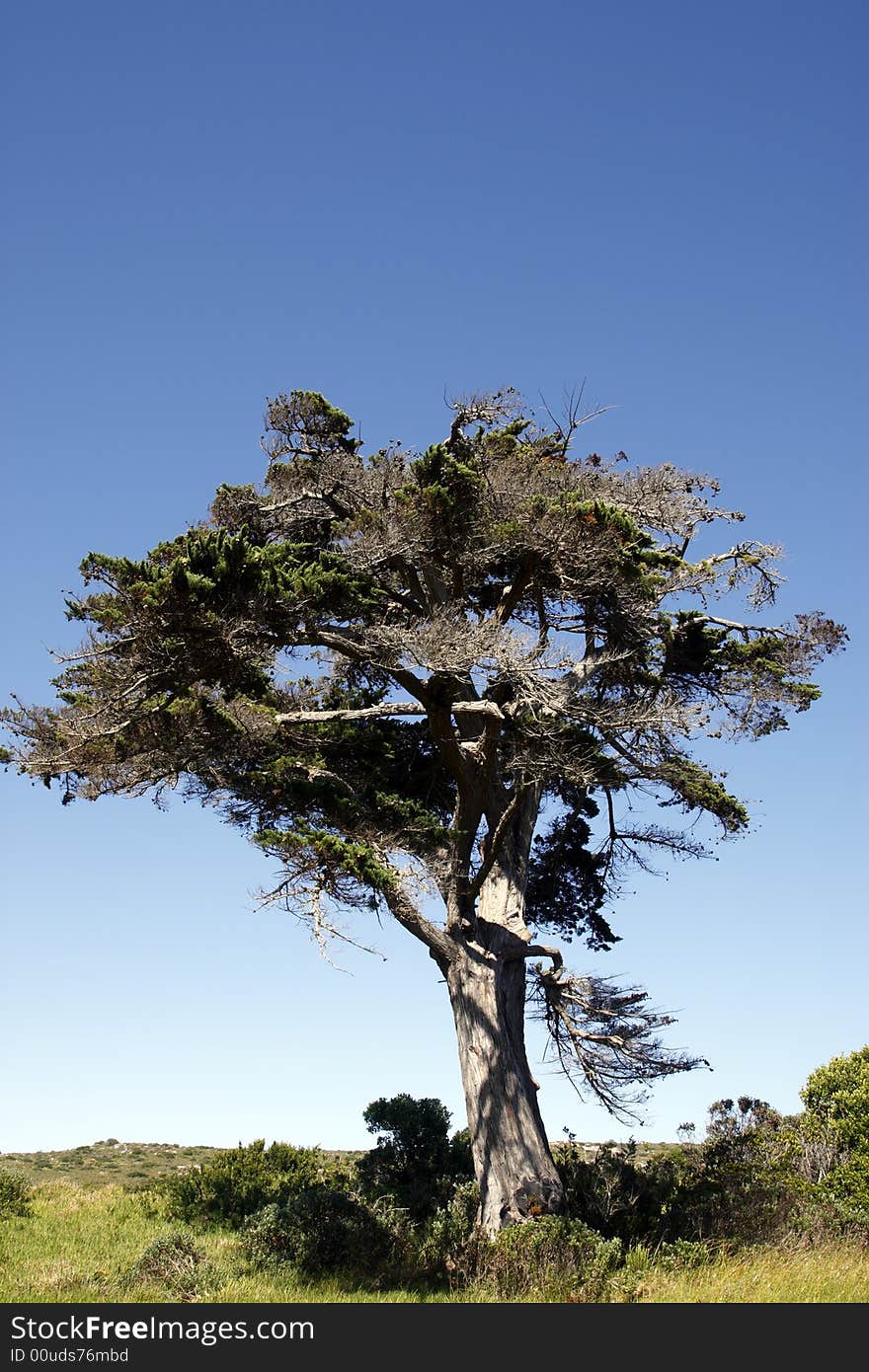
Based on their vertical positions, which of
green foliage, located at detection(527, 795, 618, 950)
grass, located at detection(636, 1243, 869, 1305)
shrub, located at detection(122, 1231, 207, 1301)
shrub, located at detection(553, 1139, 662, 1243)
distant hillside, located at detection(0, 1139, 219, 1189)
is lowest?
grass, located at detection(636, 1243, 869, 1305)

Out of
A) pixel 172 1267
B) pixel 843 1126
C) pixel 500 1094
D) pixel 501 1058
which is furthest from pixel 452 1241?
pixel 843 1126

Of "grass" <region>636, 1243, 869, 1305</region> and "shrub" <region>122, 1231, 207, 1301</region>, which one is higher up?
"shrub" <region>122, 1231, 207, 1301</region>

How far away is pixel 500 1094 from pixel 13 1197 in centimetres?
921

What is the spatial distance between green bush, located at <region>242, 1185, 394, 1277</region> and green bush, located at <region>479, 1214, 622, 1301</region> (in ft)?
7.01

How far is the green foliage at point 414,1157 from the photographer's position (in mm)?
16922

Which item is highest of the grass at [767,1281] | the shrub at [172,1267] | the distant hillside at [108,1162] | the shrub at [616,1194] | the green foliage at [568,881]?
the green foliage at [568,881]

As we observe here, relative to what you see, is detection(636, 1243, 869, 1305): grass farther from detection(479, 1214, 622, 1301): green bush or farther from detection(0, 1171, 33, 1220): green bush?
detection(0, 1171, 33, 1220): green bush

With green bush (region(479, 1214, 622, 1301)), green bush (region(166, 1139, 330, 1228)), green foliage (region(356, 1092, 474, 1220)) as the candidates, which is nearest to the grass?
green bush (region(479, 1214, 622, 1301))

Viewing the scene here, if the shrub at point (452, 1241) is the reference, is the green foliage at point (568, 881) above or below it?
above

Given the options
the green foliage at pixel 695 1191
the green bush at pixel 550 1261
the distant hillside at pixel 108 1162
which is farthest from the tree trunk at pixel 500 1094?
the distant hillside at pixel 108 1162

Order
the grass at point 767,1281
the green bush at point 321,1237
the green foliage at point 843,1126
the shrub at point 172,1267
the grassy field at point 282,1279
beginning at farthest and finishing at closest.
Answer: the green foliage at point 843,1126 < the green bush at point 321,1237 < the shrub at point 172,1267 < the grassy field at point 282,1279 < the grass at point 767,1281

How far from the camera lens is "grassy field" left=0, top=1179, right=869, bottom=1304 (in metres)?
12.0

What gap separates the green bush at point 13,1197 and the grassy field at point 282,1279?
2484 mm

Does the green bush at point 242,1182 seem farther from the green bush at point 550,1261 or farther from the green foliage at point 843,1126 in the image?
the green foliage at point 843,1126
